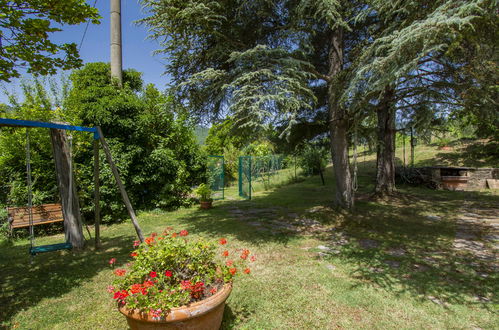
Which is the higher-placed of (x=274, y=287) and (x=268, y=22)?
(x=268, y=22)

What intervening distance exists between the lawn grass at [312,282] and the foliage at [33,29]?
293 cm

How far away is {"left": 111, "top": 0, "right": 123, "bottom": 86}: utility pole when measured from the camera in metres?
8.47

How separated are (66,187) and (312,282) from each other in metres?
4.16

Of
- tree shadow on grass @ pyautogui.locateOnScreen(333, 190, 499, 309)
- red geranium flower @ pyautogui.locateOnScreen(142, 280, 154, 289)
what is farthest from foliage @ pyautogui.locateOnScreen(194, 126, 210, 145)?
red geranium flower @ pyautogui.locateOnScreen(142, 280, 154, 289)

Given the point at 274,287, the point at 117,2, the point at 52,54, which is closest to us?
the point at 274,287

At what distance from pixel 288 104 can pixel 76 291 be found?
13.5 ft

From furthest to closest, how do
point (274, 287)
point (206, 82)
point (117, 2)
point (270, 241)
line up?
point (117, 2)
point (206, 82)
point (270, 241)
point (274, 287)

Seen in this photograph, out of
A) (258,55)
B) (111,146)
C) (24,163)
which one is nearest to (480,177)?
(258,55)

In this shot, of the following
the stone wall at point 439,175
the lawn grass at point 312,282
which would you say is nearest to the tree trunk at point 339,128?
the lawn grass at point 312,282

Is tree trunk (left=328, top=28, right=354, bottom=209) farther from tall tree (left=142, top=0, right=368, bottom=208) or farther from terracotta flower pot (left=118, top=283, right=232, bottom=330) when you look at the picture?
terracotta flower pot (left=118, top=283, right=232, bottom=330)

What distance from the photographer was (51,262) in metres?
4.30

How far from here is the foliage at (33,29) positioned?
10.3 ft

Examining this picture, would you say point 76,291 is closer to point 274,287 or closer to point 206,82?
point 274,287

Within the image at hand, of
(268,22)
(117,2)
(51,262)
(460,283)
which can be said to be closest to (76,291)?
(51,262)
